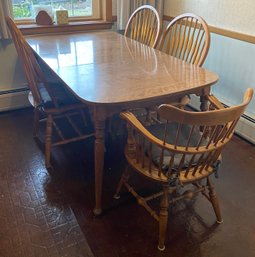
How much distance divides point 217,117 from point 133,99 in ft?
1.44

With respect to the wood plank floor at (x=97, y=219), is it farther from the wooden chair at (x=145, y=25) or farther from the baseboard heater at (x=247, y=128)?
the wooden chair at (x=145, y=25)

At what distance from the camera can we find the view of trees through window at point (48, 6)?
2770 millimetres

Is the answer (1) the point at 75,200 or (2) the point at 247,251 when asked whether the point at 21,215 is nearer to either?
(1) the point at 75,200

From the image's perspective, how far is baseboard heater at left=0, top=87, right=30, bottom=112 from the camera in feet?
9.39

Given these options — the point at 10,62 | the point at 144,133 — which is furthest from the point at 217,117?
the point at 10,62

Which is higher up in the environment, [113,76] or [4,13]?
[4,13]

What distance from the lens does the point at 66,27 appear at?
9.37ft

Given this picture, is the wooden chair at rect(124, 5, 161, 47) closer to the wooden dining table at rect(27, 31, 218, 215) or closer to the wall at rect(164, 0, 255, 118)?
the wooden dining table at rect(27, 31, 218, 215)

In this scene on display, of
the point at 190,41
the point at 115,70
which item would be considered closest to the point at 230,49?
the point at 190,41

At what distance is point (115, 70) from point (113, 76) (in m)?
0.11

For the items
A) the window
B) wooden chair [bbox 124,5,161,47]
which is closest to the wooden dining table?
wooden chair [bbox 124,5,161,47]

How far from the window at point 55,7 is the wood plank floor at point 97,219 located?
136 cm

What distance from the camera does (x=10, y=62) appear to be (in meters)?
2.79

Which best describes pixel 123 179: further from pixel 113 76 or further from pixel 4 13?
pixel 4 13
